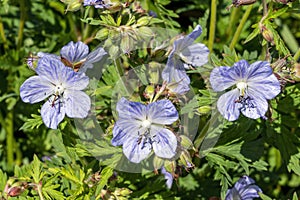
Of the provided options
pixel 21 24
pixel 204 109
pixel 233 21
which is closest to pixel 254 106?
pixel 204 109

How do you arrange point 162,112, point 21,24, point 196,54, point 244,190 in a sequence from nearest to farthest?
point 162,112, point 196,54, point 244,190, point 21,24

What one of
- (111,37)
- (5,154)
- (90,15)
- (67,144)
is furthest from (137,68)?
(5,154)

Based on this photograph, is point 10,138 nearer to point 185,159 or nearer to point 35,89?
point 35,89

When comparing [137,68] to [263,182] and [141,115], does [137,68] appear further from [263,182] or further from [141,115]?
[263,182]

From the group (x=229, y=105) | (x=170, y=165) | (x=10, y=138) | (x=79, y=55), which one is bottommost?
(x=10, y=138)

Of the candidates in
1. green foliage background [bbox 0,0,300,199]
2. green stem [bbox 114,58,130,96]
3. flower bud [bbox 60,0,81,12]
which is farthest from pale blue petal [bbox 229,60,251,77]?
flower bud [bbox 60,0,81,12]

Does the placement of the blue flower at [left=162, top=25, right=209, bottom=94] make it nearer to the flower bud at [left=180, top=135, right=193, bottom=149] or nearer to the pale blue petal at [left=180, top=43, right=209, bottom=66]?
the pale blue petal at [left=180, top=43, right=209, bottom=66]

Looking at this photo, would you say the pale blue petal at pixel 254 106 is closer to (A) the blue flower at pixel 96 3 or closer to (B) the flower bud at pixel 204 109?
(B) the flower bud at pixel 204 109
